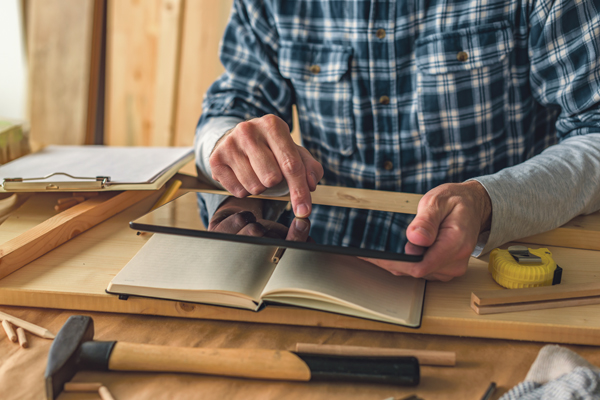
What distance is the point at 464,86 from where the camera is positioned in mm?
1081

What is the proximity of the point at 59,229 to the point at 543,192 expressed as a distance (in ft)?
2.55

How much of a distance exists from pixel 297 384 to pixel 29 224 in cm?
61

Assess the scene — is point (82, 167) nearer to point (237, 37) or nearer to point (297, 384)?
point (237, 37)

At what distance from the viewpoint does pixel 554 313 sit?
0.57 meters

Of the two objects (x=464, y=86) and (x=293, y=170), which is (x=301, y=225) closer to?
(x=293, y=170)

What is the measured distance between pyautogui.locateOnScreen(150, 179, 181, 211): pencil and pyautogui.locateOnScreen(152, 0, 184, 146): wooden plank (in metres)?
1.51

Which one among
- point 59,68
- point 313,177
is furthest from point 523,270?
point 59,68

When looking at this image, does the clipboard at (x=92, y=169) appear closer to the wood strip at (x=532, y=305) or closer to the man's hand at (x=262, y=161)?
the man's hand at (x=262, y=161)

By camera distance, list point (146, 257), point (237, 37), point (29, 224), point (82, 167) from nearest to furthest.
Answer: point (146, 257), point (29, 224), point (82, 167), point (237, 37)

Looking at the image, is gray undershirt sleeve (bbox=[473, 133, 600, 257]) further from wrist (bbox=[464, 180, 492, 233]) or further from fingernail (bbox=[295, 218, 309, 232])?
fingernail (bbox=[295, 218, 309, 232])

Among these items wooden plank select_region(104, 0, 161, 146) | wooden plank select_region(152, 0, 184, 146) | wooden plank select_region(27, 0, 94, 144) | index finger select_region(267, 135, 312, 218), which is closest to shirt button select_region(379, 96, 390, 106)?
index finger select_region(267, 135, 312, 218)

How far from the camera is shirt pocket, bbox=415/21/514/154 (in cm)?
104

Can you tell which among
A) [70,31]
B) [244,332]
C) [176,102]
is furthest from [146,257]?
[70,31]

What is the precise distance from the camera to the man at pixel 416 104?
79 centimetres
